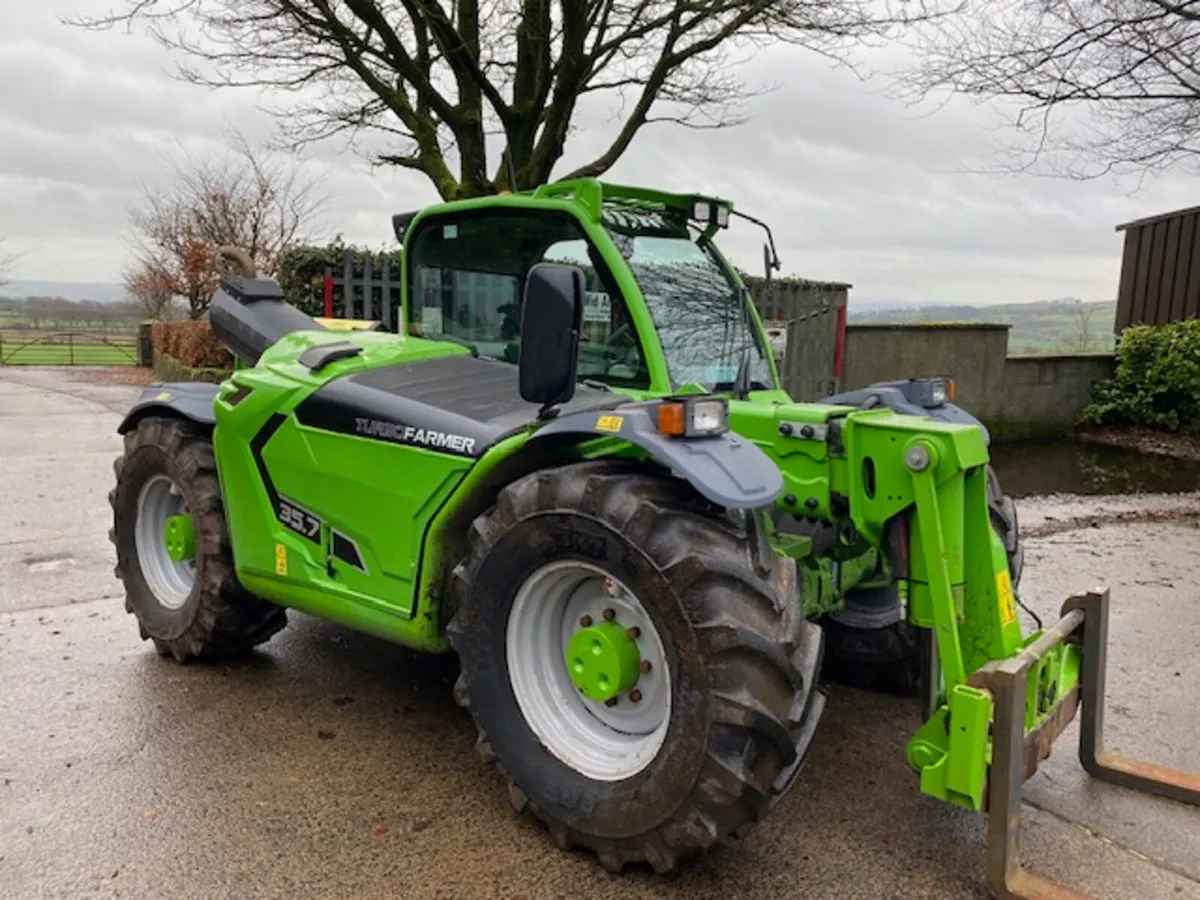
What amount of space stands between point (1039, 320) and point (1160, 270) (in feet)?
5.75

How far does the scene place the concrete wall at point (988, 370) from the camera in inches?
476

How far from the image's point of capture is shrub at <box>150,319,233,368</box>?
15.8 meters

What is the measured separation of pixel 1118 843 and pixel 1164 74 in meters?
11.6

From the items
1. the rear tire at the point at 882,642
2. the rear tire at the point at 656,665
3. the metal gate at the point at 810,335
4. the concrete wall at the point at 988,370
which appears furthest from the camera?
the concrete wall at the point at 988,370

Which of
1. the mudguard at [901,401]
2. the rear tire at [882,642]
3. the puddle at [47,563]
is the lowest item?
the puddle at [47,563]

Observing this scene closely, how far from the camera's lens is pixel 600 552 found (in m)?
2.78

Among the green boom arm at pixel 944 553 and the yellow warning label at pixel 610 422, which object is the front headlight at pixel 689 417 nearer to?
the yellow warning label at pixel 610 422

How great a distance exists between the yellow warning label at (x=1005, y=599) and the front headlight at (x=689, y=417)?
3.27 feet

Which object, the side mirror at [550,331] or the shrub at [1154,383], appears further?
the shrub at [1154,383]

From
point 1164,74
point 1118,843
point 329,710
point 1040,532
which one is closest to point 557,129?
point 1040,532

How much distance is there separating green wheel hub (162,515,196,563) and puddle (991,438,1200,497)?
25.1 feet

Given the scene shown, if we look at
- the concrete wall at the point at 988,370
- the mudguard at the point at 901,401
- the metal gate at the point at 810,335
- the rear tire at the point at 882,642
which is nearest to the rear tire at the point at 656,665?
the rear tire at the point at 882,642

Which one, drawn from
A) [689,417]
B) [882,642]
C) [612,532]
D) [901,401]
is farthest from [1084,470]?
[612,532]

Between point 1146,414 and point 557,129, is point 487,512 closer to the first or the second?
point 557,129
